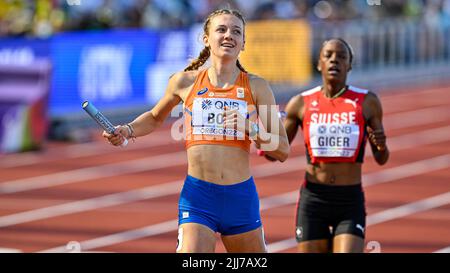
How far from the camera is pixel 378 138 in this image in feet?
26.6

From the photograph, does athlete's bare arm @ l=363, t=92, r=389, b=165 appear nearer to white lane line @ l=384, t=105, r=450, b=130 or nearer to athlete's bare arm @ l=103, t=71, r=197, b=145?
athlete's bare arm @ l=103, t=71, r=197, b=145

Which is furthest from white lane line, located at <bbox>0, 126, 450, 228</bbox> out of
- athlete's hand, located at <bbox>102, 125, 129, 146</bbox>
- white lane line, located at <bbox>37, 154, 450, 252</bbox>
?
athlete's hand, located at <bbox>102, 125, 129, 146</bbox>

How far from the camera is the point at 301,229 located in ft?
27.3

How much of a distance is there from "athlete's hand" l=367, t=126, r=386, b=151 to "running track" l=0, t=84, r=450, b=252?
7.24 feet

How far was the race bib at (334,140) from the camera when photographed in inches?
323

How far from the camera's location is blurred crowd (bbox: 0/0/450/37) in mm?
18234

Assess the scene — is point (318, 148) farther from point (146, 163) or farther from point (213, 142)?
point (146, 163)

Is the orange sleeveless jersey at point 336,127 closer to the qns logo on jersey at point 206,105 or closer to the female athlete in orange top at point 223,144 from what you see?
the female athlete in orange top at point 223,144

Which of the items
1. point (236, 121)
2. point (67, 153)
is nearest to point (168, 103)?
point (236, 121)

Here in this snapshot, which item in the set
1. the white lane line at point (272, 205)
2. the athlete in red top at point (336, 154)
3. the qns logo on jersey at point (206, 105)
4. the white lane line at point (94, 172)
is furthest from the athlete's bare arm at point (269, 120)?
the white lane line at point (94, 172)

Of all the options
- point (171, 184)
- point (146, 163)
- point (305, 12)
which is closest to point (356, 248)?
point (171, 184)

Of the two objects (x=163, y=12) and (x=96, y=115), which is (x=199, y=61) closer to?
(x=96, y=115)
